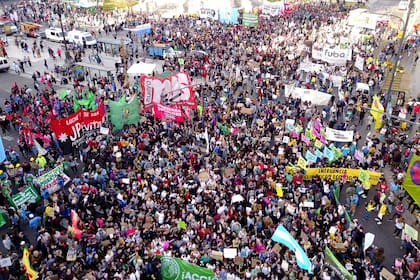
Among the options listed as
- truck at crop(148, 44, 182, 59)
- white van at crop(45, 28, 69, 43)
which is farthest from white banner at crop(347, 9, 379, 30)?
white van at crop(45, 28, 69, 43)

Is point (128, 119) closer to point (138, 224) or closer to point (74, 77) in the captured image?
point (138, 224)

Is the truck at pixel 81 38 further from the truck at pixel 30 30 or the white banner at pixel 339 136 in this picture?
the white banner at pixel 339 136

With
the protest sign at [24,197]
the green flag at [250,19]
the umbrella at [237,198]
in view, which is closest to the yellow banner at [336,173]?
the umbrella at [237,198]

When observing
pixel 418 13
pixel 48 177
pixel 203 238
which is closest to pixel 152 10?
pixel 418 13

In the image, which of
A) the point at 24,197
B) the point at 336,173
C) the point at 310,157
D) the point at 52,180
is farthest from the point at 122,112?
the point at 336,173

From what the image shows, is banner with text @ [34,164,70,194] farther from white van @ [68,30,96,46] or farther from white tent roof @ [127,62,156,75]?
white van @ [68,30,96,46]

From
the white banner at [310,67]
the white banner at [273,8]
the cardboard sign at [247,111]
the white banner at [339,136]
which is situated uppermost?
the white banner at [273,8]
